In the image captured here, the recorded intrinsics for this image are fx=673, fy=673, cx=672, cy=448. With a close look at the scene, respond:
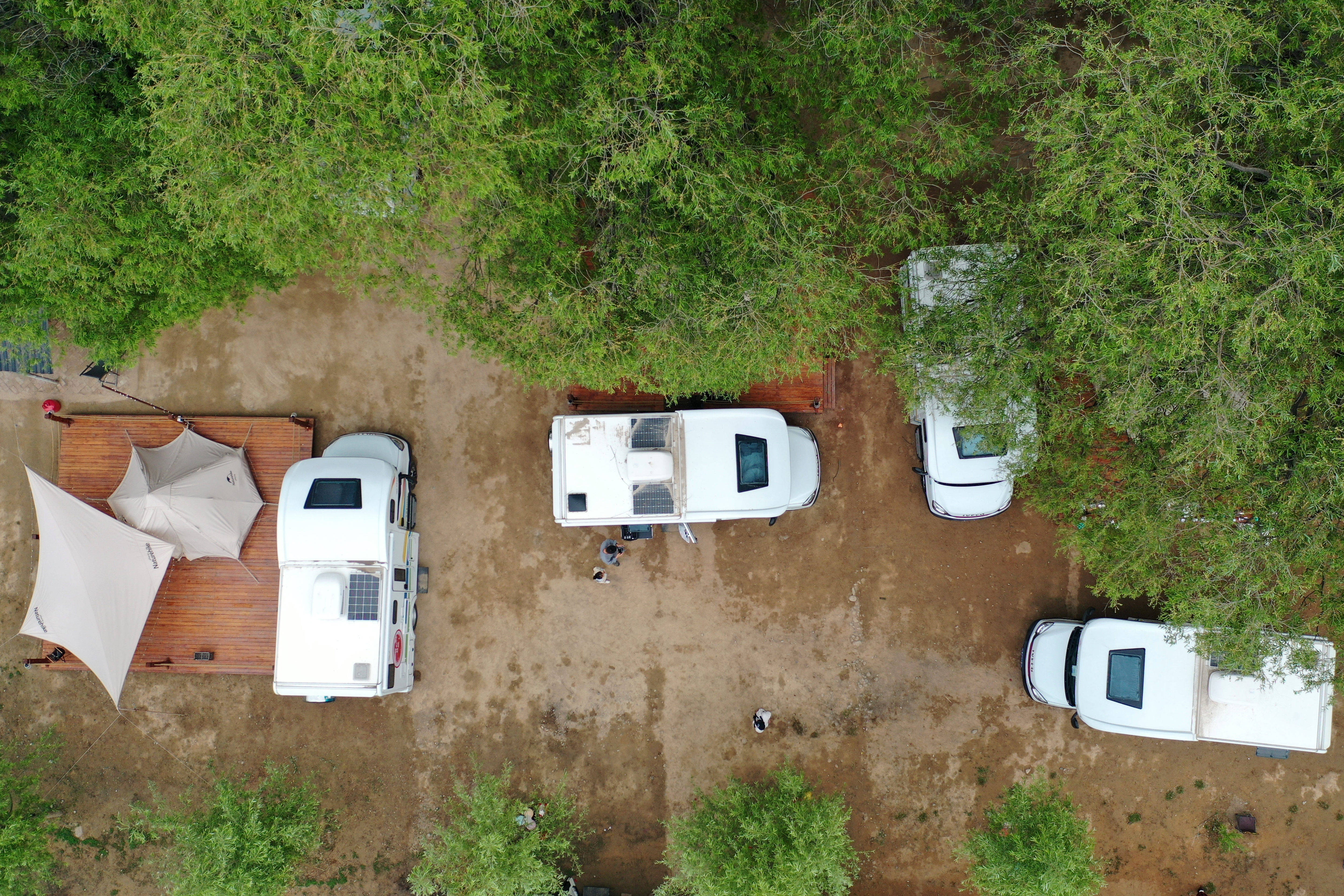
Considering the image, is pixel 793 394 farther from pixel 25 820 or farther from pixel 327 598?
pixel 25 820

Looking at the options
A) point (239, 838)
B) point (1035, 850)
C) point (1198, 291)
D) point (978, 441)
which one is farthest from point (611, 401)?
point (1035, 850)

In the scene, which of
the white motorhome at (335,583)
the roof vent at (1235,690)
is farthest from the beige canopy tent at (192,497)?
the roof vent at (1235,690)

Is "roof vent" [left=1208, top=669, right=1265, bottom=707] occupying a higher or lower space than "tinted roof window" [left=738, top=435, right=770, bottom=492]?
lower

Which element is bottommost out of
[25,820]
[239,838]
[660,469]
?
[239,838]

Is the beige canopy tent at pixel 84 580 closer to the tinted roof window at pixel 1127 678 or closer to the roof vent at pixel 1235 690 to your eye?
the tinted roof window at pixel 1127 678

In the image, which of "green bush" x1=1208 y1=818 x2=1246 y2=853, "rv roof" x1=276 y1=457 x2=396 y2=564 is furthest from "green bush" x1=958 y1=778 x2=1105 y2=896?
"rv roof" x1=276 y1=457 x2=396 y2=564

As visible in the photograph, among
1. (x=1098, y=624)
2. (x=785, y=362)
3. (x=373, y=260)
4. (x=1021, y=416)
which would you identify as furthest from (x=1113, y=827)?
(x=373, y=260)

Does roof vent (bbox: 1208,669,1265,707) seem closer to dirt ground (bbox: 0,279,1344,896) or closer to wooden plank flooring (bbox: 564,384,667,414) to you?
dirt ground (bbox: 0,279,1344,896)
